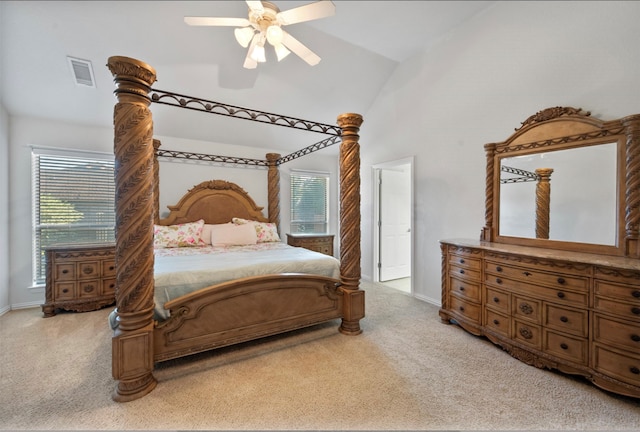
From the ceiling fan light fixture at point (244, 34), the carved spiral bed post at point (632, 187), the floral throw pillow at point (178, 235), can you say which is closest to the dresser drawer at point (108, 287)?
the floral throw pillow at point (178, 235)

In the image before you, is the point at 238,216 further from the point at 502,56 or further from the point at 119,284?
the point at 502,56

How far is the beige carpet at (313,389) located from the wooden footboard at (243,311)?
21 cm

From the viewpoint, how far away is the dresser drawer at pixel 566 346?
186cm

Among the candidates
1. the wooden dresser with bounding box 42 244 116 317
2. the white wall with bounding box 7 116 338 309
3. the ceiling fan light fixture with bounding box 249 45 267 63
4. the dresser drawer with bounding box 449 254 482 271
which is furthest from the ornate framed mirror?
the wooden dresser with bounding box 42 244 116 317

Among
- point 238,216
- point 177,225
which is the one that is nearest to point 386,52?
point 238,216

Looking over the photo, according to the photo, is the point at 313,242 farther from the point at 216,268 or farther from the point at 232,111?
the point at 232,111

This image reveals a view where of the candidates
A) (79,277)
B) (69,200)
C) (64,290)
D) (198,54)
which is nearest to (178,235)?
(79,277)

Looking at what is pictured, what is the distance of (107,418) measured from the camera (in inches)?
61.7

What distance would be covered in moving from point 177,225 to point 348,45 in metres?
3.60

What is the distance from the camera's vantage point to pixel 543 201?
2529mm

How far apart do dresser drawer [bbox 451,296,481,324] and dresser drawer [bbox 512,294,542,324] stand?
368mm

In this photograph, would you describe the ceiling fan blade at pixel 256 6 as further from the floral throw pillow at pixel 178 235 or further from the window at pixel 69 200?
the window at pixel 69 200

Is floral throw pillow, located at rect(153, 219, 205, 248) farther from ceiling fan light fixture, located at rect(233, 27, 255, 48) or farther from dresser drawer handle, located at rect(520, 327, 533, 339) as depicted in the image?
dresser drawer handle, located at rect(520, 327, 533, 339)

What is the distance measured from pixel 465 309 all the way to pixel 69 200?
17.1 feet
